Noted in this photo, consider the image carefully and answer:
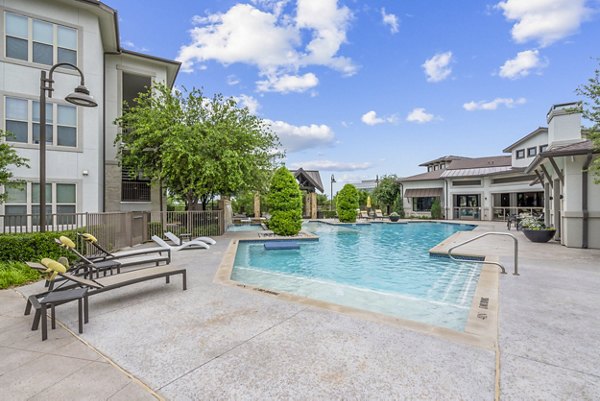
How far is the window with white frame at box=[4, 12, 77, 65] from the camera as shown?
11680mm

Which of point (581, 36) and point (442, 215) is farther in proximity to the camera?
point (442, 215)

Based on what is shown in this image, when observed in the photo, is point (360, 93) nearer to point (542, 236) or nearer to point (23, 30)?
point (542, 236)

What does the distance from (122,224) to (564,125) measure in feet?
64.0

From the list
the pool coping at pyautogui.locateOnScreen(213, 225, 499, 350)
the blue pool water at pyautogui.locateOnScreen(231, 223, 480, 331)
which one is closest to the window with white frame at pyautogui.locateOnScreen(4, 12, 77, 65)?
the blue pool water at pyautogui.locateOnScreen(231, 223, 480, 331)

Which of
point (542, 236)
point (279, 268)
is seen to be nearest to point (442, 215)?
point (542, 236)

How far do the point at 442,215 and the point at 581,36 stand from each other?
19.8 metres

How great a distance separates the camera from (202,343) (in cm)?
349

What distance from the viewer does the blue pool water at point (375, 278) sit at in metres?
5.78

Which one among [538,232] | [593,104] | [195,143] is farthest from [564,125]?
[195,143]

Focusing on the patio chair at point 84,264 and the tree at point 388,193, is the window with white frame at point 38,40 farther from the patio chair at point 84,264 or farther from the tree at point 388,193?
the tree at point 388,193

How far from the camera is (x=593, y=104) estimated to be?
891 centimetres

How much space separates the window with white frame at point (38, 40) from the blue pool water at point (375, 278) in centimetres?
1143

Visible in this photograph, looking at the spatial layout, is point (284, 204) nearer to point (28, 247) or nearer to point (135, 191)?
point (135, 191)

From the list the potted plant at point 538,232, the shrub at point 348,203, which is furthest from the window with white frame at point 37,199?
the potted plant at point 538,232
